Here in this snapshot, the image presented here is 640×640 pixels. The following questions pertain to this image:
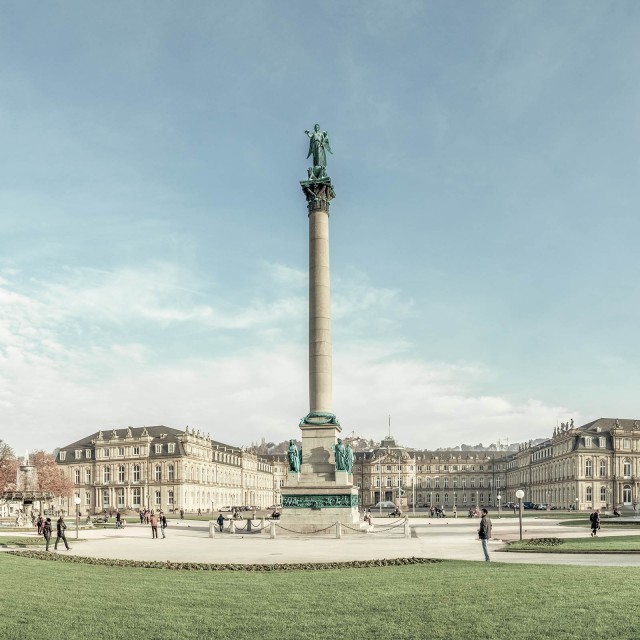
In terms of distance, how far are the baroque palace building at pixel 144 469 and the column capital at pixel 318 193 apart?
97.7 meters

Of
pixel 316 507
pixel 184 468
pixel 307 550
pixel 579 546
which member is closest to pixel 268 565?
pixel 307 550

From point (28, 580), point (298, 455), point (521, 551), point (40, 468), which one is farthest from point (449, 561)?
point (40, 468)

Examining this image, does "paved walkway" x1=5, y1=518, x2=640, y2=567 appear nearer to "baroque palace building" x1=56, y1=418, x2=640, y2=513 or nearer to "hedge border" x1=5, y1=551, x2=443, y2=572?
"hedge border" x1=5, y1=551, x2=443, y2=572

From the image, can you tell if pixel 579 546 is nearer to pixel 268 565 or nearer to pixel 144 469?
pixel 268 565

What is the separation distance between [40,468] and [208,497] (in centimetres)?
3927

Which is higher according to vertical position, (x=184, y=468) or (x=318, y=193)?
(x=318, y=193)

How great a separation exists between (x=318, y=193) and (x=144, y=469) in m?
106

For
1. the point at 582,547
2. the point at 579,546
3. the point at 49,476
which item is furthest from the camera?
the point at 49,476

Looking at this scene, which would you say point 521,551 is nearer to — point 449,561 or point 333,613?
point 449,561

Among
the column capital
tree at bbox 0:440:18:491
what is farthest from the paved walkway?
tree at bbox 0:440:18:491

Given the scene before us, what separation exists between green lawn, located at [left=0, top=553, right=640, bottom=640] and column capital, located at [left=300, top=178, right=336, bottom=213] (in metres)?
34.2

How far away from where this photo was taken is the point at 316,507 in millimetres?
49594

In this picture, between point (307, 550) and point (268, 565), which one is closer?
point (268, 565)

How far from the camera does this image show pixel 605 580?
20672 millimetres
